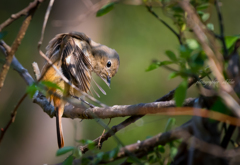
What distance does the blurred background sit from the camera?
6832 mm

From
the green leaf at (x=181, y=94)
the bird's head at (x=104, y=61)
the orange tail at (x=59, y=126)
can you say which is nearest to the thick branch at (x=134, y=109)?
the orange tail at (x=59, y=126)

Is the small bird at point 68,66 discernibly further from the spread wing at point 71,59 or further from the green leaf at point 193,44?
the green leaf at point 193,44

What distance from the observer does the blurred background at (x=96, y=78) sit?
6.83 m

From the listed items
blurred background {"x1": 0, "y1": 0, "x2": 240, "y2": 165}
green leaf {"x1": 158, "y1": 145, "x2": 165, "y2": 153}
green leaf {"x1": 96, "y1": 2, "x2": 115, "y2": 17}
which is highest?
green leaf {"x1": 96, "y1": 2, "x2": 115, "y2": 17}

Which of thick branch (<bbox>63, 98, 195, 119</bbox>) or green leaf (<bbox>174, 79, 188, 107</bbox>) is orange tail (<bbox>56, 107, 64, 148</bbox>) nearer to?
thick branch (<bbox>63, 98, 195, 119</bbox>)

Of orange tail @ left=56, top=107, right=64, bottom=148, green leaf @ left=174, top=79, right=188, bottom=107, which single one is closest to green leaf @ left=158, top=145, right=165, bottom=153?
green leaf @ left=174, top=79, right=188, bottom=107

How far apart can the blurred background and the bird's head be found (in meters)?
1.88

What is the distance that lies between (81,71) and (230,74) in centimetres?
247

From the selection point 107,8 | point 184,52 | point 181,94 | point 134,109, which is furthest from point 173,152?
point 107,8

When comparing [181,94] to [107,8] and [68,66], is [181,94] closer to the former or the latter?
[107,8]

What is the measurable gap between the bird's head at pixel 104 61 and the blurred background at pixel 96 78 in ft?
6.16

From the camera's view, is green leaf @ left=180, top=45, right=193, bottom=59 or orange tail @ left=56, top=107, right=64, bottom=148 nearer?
green leaf @ left=180, top=45, right=193, bottom=59

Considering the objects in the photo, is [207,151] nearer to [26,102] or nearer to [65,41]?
[65,41]

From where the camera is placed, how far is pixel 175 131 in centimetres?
146
